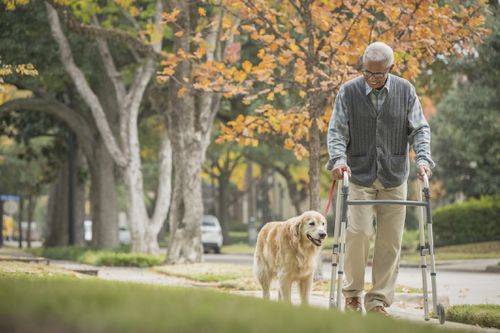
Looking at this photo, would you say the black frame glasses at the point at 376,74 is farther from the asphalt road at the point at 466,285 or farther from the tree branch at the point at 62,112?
the tree branch at the point at 62,112

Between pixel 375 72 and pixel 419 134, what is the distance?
0.68 meters

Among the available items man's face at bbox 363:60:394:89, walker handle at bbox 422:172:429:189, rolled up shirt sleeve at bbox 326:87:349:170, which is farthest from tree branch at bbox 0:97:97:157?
walker handle at bbox 422:172:429:189

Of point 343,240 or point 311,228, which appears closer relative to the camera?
point 343,240

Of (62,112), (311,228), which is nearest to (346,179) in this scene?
(311,228)

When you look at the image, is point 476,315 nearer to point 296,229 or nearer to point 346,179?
point 296,229

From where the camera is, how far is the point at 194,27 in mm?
22156

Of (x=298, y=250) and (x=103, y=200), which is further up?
(x=103, y=200)

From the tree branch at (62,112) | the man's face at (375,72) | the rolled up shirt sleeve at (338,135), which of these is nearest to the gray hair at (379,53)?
the man's face at (375,72)

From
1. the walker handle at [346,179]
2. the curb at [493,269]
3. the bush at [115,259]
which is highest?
the walker handle at [346,179]

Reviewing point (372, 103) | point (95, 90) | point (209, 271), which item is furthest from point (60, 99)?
point (372, 103)

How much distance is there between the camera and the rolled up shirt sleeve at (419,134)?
8.12 metres

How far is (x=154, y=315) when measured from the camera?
13.3 feet

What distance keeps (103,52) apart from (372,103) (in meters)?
17.6

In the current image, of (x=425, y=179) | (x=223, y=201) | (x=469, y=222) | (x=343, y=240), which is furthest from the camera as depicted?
(x=223, y=201)
